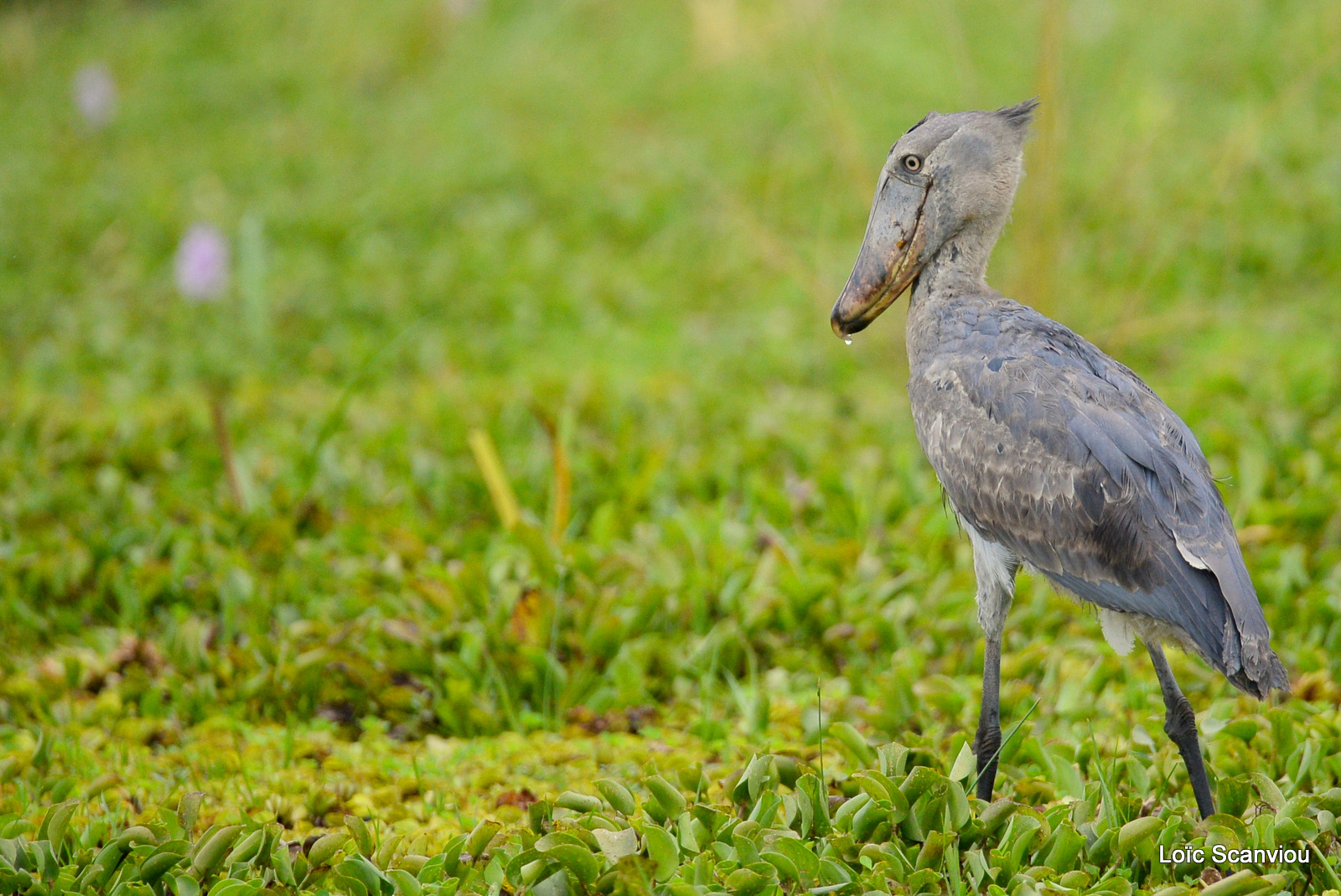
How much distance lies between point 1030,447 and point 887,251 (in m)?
0.60

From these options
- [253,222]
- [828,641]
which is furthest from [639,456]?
[253,222]

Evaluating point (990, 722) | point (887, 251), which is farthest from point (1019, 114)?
point (990, 722)

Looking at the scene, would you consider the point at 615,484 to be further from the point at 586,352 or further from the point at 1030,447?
the point at 1030,447

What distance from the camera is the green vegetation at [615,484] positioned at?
2.71 m

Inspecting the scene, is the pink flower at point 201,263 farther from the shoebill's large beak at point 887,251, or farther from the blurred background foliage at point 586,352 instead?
the shoebill's large beak at point 887,251

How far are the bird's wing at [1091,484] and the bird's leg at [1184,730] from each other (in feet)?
0.77

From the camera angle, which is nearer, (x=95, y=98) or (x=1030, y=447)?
(x=1030, y=447)

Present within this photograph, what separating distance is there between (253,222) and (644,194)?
3527 mm

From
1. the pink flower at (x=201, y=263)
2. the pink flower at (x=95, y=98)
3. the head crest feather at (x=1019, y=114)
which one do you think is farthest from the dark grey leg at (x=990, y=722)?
the pink flower at (x=95, y=98)

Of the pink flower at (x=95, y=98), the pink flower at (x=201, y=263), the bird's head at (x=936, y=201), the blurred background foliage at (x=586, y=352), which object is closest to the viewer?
the bird's head at (x=936, y=201)

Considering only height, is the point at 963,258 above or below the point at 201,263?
above

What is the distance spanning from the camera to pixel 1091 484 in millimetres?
2580

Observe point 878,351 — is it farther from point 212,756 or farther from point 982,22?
point 982,22

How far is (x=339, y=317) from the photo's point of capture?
7.01 meters
